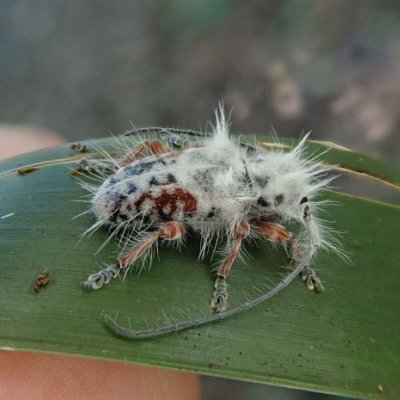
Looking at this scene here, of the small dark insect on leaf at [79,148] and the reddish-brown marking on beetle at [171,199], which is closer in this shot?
the reddish-brown marking on beetle at [171,199]

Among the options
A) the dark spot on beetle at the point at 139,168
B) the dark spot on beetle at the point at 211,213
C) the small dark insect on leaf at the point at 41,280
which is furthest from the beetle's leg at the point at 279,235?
the small dark insect on leaf at the point at 41,280

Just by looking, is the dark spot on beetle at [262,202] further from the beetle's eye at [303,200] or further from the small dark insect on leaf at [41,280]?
the small dark insect on leaf at [41,280]

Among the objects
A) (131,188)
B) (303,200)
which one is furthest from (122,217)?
(303,200)

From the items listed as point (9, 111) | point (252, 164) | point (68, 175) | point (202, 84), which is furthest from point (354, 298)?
point (9, 111)

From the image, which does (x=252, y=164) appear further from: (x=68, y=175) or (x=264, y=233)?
(x=68, y=175)

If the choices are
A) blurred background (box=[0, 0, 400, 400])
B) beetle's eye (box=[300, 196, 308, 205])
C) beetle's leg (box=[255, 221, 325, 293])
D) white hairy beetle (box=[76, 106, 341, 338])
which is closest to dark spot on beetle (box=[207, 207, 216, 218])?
white hairy beetle (box=[76, 106, 341, 338])

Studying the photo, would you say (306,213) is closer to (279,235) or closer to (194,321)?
(279,235)
